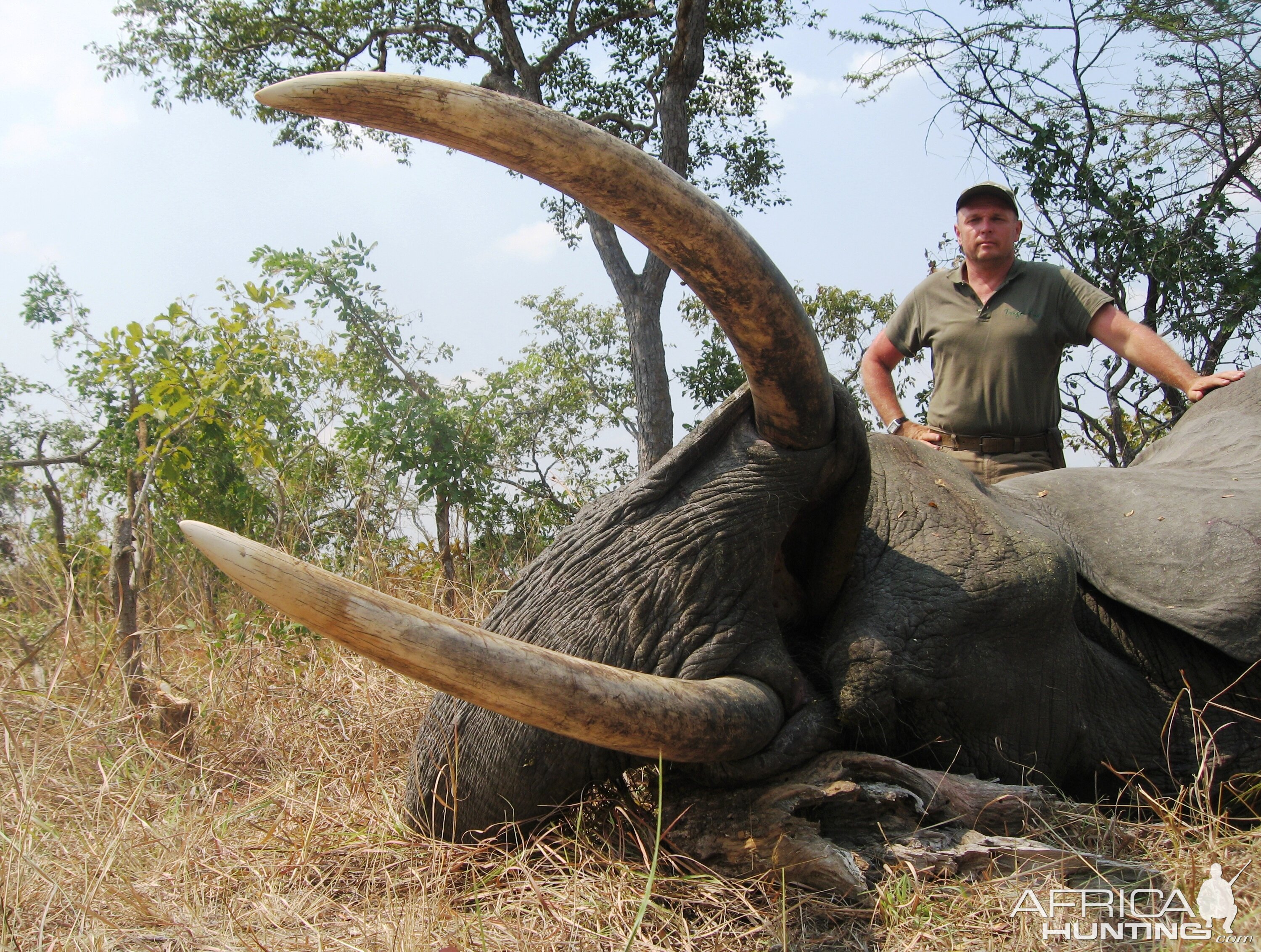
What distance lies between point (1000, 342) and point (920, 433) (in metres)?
0.57

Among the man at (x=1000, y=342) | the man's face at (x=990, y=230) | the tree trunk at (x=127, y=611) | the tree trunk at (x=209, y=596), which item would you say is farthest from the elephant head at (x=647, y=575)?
the tree trunk at (x=209, y=596)

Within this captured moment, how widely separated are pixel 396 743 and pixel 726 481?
196cm

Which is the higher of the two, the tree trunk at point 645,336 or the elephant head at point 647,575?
the tree trunk at point 645,336

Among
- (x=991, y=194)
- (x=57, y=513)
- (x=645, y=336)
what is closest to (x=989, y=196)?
(x=991, y=194)

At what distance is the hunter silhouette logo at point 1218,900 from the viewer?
1.98m

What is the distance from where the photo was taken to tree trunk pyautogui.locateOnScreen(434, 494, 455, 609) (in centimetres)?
591

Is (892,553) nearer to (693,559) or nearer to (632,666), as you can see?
(693,559)

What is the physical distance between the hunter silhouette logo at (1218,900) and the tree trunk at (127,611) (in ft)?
11.3

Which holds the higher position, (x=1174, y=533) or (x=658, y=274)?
(x=658, y=274)

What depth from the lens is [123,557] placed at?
4168 mm

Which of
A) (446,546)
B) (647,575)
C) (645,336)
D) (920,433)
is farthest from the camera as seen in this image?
(645,336)

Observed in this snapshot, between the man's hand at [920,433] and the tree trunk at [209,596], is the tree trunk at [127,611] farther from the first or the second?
the man's hand at [920,433]

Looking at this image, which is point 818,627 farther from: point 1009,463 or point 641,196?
point 1009,463

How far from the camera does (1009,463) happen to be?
180 inches
